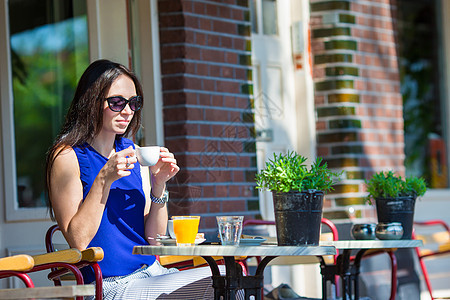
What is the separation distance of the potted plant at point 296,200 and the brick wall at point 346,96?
2547 mm

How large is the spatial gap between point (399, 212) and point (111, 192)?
1.12m

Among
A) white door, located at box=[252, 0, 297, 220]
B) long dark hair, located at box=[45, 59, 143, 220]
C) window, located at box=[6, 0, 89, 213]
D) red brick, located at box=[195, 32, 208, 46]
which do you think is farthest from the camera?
white door, located at box=[252, 0, 297, 220]

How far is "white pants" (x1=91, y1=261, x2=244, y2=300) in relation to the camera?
99.0 inches

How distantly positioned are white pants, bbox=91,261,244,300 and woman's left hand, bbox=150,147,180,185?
343 millimetres

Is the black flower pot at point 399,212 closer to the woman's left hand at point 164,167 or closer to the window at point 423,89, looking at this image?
the woman's left hand at point 164,167

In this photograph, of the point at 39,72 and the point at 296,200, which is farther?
the point at 39,72

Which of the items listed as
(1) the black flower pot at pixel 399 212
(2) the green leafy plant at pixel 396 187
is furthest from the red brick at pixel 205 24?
(1) the black flower pot at pixel 399 212

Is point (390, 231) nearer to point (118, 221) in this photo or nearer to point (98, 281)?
point (118, 221)

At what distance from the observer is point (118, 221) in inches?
111

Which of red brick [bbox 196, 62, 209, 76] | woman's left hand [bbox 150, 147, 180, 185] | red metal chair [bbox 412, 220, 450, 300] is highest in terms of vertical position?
red brick [bbox 196, 62, 209, 76]

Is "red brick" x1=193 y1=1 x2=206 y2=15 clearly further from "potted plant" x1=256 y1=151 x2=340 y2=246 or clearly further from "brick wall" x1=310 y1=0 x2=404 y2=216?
"potted plant" x1=256 y1=151 x2=340 y2=246

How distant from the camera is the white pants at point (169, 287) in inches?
99.0

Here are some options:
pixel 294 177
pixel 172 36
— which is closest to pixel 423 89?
pixel 172 36

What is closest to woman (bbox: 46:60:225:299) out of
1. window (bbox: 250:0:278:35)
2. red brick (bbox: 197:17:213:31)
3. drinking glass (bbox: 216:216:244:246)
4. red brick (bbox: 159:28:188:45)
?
drinking glass (bbox: 216:216:244:246)
